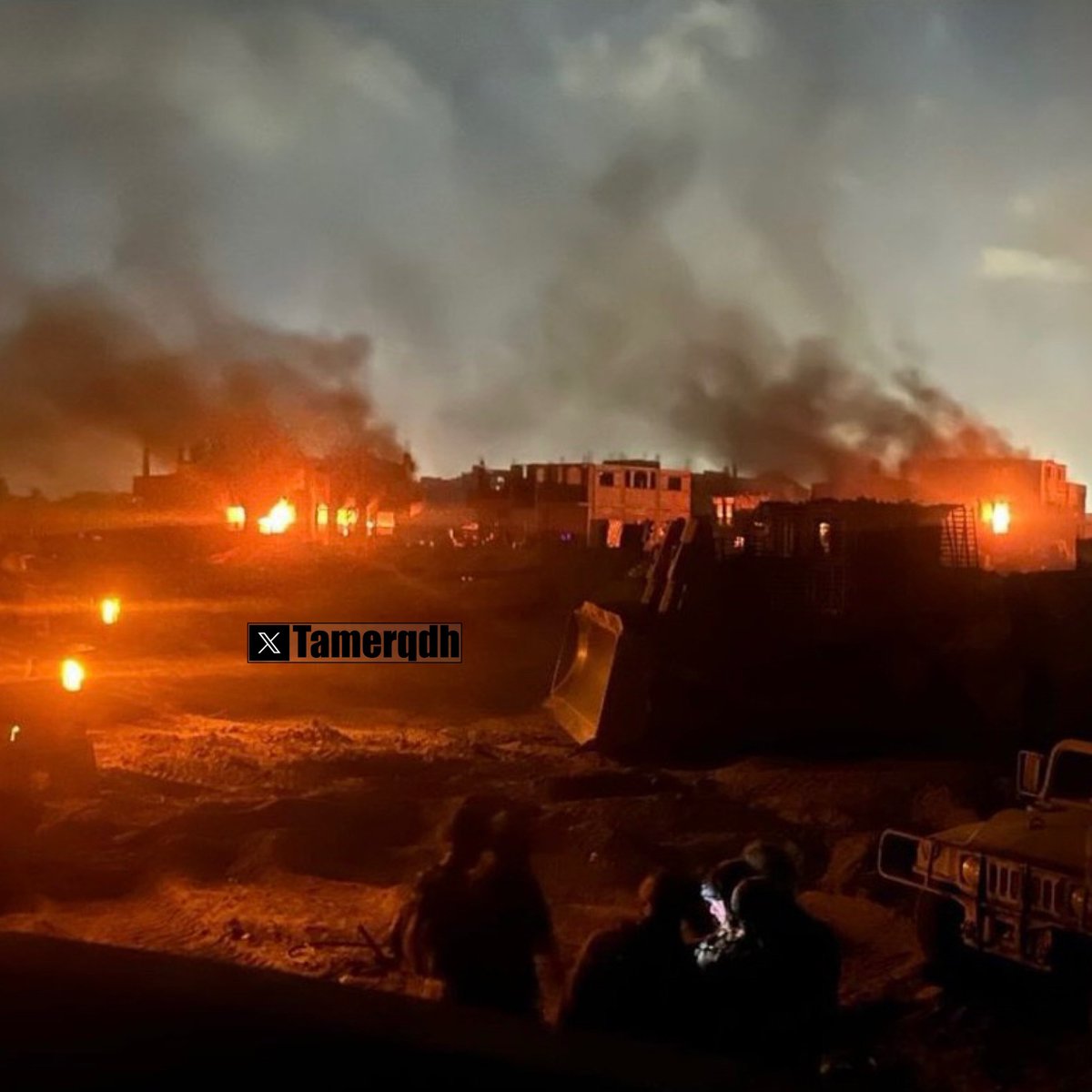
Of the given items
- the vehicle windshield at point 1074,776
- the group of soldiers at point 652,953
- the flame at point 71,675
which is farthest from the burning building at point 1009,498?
the group of soldiers at point 652,953

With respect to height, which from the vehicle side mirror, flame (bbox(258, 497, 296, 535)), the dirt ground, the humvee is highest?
flame (bbox(258, 497, 296, 535))

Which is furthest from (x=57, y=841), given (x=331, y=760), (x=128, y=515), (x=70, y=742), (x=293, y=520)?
(x=128, y=515)

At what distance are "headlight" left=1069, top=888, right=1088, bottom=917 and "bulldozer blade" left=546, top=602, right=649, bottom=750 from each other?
27.5ft

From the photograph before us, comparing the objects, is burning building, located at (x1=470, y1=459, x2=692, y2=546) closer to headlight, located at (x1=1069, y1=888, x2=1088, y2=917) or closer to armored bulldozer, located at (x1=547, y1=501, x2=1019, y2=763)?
armored bulldozer, located at (x1=547, y1=501, x2=1019, y2=763)

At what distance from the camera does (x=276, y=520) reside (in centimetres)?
4359

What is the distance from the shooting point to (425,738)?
1645cm

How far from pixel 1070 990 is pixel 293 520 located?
137ft

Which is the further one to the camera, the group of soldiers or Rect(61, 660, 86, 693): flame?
Rect(61, 660, 86, 693): flame

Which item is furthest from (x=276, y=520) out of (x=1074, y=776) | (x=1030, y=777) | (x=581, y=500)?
(x=1030, y=777)

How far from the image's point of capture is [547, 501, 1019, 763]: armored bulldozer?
1516cm

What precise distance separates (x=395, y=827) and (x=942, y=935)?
5.27m

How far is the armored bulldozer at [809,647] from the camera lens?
15156 mm

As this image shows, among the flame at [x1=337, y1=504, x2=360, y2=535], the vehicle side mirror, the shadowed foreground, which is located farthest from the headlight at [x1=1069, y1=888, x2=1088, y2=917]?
the flame at [x1=337, y1=504, x2=360, y2=535]

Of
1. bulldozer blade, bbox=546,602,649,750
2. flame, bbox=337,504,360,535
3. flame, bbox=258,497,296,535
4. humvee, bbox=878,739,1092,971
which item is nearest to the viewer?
humvee, bbox=878,739,1092,971
